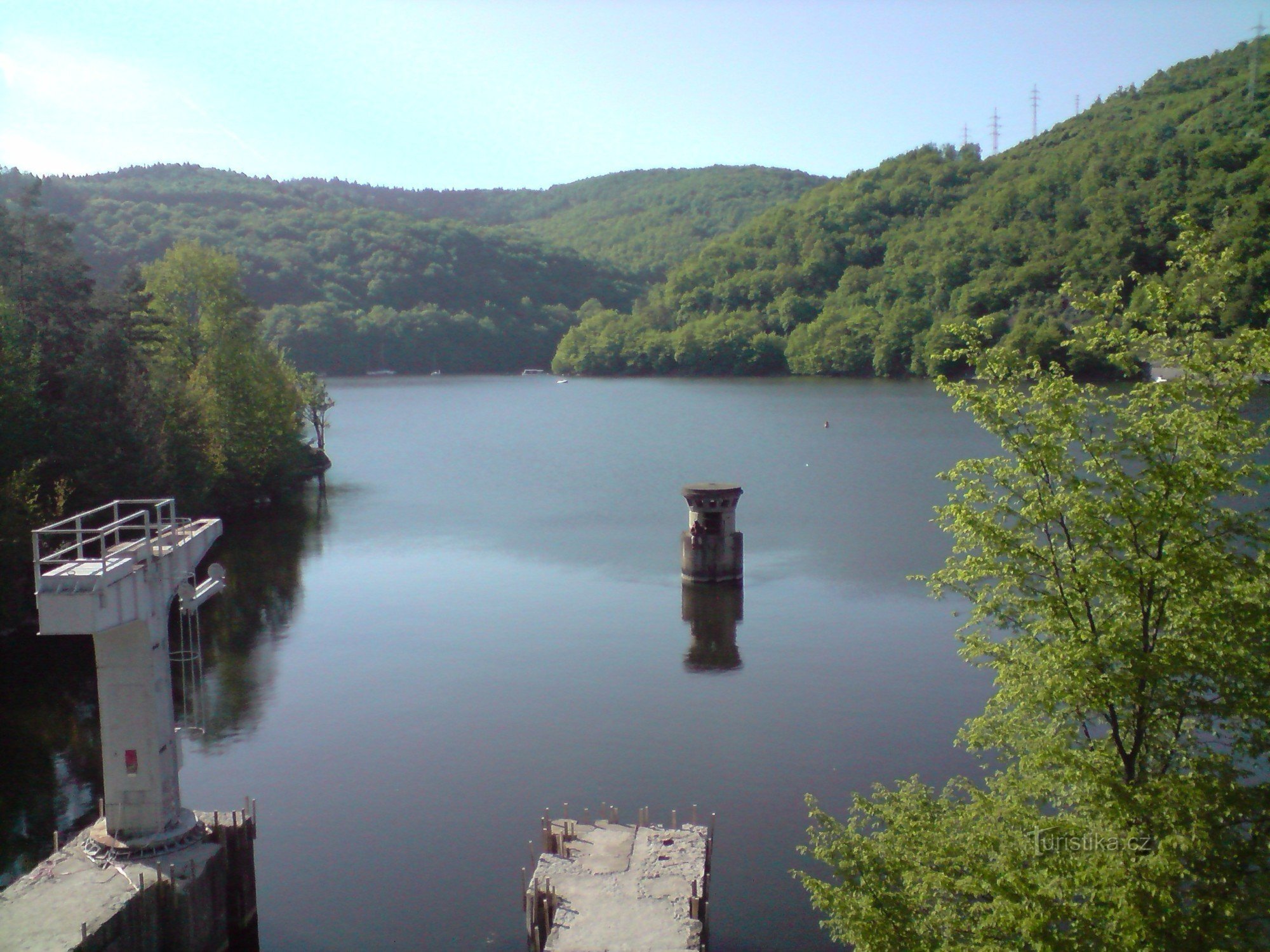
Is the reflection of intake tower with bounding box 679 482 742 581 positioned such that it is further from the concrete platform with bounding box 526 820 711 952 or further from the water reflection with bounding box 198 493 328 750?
the concrete platform with bounding box 526 820 711 952

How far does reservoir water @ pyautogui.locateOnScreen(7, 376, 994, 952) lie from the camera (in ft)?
59.0

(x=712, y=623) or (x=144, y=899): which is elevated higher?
(x=144, y=899)

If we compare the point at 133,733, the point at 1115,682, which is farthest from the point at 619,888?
the point at 1115,682

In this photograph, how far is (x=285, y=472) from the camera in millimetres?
57594

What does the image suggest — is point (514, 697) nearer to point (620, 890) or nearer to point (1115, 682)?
point (620, 890)

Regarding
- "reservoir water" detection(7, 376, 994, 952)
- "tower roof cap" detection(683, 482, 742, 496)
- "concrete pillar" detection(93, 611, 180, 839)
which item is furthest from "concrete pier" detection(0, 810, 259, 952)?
"tower roof cap" detection(683, 482, 742, 496)

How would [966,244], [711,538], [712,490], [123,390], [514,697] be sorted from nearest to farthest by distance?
[514,697] < [711,538] < [123,390] < [712,490] < [966,244]

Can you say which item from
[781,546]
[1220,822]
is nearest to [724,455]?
[781,546]

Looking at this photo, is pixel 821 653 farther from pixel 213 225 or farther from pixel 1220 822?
pixel 213 225

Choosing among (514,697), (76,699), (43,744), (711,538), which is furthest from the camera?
(711,538)

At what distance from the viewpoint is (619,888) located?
49.4 feet

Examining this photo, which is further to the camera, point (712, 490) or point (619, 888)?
point (712, 490)

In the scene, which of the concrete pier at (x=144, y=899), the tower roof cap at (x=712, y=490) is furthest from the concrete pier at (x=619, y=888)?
the tower roof cap at (x=712, y=490)

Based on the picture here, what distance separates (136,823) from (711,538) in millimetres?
23457
